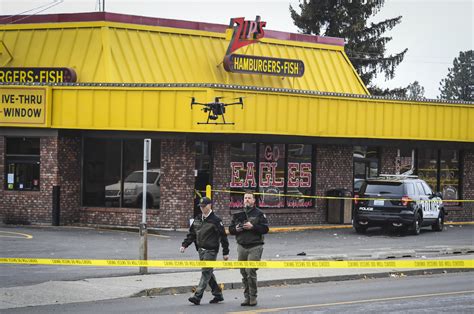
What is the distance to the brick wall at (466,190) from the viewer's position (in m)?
38.1

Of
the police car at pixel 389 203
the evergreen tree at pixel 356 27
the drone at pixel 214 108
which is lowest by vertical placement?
the police car at pixel 389 203

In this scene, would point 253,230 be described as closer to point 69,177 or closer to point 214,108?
point 214,108

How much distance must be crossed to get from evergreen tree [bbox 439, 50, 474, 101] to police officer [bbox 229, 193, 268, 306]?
329 ft

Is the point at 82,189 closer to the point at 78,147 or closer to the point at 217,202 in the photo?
the point at 78,147

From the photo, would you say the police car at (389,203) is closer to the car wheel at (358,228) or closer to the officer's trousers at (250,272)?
the car wheel at (358,228)

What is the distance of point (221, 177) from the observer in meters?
31.3

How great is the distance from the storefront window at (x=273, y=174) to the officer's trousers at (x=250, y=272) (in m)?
16.4

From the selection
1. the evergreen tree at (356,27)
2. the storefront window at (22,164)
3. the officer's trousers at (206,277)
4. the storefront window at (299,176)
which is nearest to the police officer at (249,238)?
the officer's trousers at (206,277)

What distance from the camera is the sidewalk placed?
51.0 feet

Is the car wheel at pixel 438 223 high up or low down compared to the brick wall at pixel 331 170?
down

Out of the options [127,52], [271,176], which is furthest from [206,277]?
[127,52]

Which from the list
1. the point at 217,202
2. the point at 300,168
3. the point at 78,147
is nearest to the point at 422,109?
the point at 300,168

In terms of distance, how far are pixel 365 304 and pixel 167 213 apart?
15.4m

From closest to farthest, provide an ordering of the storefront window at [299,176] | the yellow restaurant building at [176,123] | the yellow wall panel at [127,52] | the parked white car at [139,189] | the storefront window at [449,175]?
the yellow restaurant building at [176,123]
the parked white car at [139,189]
the yellow wall panel at [127,52]
the storefront window at [299,176]
the storefront window at [449,175]
